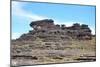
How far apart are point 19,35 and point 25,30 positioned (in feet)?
0.33

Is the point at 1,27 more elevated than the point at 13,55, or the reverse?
the point at 1,27

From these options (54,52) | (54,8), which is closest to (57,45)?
(54,52)

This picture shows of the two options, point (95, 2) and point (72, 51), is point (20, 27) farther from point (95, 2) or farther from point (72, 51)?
point (95, 2)

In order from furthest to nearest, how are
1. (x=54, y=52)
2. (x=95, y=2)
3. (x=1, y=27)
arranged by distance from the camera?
(x=95, y=2), (x=54, y=52), (x=1, y=27)

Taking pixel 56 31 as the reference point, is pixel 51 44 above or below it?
below

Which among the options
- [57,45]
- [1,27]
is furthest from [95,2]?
[1,27]

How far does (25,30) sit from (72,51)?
0.72 m

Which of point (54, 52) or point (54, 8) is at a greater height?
point (54, 8)

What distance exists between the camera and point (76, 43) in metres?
3.08

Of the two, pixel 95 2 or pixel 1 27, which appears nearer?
pixel 1 27

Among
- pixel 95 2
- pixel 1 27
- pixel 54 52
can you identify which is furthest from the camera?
pixel 95 2

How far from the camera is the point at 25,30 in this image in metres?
2.82

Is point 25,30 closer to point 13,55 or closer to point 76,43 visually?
point 13,55
